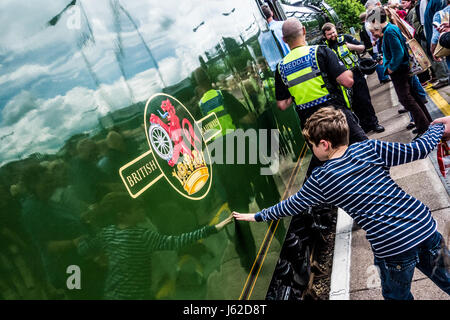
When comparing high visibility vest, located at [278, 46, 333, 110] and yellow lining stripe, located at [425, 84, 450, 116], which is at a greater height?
high visibility vest, located at [278, 46, 333, 110]

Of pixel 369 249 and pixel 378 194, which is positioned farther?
pixel 369 249

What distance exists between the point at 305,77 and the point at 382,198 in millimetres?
1875

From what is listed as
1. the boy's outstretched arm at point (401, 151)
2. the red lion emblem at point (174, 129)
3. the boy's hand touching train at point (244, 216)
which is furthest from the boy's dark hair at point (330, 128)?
the red lion emblem at point (174, 129)

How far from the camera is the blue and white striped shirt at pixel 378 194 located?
198cm

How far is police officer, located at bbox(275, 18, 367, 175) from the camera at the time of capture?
11.6ft

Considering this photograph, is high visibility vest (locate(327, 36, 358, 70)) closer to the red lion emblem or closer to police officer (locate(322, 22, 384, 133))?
police officer (locate(322, 22, 384, 133))

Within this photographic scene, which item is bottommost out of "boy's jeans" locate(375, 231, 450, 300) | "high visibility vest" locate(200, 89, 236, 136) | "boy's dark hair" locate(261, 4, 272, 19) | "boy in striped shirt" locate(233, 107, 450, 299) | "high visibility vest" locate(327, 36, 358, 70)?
"boy's jeans" locate(375, 231, 450, 300)

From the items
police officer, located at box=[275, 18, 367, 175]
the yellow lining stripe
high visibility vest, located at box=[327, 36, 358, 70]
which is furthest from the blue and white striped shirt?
high visibility vest, located at box=[327, 36, 358, 70]

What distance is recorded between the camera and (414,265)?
2.04 m

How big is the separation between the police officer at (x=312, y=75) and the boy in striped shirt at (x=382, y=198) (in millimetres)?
1482

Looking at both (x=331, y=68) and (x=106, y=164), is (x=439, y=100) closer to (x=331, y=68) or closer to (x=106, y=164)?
(x=331, y=68)

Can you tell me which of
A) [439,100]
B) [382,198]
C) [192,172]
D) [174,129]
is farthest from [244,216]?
[439,100]

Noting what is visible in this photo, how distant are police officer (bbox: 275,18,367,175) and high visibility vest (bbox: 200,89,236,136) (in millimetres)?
1076

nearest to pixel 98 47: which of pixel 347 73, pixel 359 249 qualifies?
pixel 347 73
